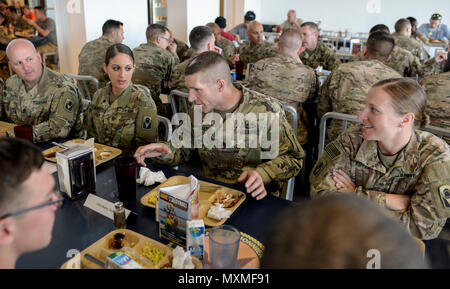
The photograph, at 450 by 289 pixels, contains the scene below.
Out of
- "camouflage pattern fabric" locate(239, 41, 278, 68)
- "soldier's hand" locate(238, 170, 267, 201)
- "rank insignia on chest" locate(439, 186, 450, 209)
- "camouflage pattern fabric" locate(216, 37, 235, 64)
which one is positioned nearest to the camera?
"rank insignia on chest" locate(439, 186, 450, 209)

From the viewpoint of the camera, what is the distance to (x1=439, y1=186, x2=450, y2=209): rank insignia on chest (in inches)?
53.8

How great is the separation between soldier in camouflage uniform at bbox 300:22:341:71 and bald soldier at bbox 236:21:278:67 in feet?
1.62

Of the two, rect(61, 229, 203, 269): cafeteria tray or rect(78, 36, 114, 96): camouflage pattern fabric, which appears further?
rect(78, 36, 114, 96): camouflage pattern fabric

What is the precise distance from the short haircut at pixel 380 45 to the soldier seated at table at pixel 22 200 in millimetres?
3139

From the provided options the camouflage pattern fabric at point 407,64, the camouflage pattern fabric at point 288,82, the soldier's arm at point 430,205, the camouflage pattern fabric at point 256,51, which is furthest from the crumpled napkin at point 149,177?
the camouflage pattern fabric at point 256,51

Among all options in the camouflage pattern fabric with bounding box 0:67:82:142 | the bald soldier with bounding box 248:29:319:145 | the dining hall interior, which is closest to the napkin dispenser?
the dining hall interior

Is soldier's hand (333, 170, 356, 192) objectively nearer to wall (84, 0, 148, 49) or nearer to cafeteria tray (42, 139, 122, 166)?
cafeteria tray (42, 139, 122, 166)

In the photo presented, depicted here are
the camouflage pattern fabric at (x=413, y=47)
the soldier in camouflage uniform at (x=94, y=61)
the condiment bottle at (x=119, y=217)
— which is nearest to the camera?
the condiment bottle at (x=119, y=217)

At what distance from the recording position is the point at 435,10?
890cm

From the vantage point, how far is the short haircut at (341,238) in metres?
0.46

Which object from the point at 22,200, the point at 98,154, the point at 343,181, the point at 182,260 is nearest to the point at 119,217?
the point at 182,260

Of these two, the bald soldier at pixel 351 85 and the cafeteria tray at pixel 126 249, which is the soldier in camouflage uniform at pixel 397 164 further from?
the bald soldier at pixel 351 85

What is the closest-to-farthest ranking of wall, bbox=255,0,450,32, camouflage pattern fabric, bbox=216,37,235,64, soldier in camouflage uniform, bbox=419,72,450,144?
soldier in camouflage uniform, bbox=419,72,450,144, camouflage pattern fabric, bbox=216,37,235,64, wall, bbox=255,0,450,32
